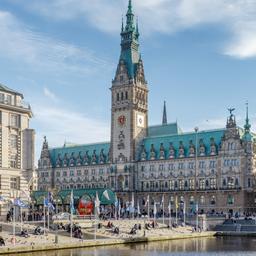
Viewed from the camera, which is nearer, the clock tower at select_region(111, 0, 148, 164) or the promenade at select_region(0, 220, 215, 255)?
the promenade at select_region(0, 220, 215, 255)

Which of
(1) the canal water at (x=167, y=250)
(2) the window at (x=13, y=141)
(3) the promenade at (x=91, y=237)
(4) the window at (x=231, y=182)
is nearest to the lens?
(1) the canal water at (x=167, y=250)

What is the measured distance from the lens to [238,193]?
169 m

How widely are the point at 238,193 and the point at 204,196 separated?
11864mm

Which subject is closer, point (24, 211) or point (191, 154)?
point (24, 211)

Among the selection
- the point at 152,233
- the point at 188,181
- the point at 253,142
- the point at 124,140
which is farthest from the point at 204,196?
the point at 152,233

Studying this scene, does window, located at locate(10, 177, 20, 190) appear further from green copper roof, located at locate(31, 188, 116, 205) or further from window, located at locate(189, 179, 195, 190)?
window, located at locate(189, 179, 195, 190)

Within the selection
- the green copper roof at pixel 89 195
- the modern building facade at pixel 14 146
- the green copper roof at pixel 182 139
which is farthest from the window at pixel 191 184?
the modern building facade at pixel 14 146

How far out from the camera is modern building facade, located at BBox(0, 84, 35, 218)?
97.2m

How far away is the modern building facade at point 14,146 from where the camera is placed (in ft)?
319

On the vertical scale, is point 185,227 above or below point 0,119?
below

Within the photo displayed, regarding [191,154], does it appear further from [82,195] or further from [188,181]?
[82,195]

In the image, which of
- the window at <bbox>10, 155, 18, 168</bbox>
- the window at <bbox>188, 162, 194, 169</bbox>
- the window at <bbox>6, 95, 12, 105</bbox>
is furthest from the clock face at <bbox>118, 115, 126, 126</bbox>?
the window at <bbox>10, 155, 18, 168</bbox>

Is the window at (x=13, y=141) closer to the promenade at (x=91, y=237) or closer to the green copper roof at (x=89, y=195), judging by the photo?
the promenade at (x=91, y=237)

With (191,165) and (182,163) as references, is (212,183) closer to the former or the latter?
(191,165)
